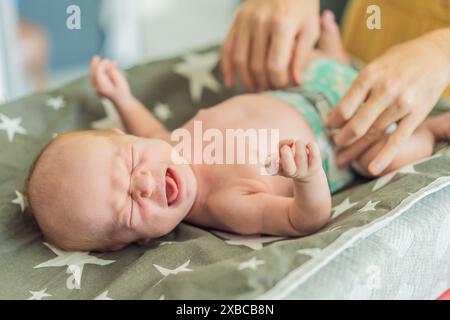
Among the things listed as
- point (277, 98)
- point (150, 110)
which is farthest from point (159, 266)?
point (150, 110)

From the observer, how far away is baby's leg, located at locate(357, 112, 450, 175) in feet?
3.62

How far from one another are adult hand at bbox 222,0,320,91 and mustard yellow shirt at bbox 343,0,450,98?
198 mm

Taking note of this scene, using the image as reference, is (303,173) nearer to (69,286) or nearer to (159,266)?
(159,266)

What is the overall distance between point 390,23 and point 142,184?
712 millimetres

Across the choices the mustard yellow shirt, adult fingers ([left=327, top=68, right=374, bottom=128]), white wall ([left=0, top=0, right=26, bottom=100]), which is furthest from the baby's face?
white wall ([left=0, top=0, right=26, bottom=100])

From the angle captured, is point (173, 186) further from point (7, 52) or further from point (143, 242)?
point (7, 52)

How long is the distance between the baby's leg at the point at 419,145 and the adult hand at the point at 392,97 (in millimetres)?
44

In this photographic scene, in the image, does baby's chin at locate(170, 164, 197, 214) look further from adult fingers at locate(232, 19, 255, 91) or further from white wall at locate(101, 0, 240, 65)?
white wall at locate(101, 0, 240, 65)

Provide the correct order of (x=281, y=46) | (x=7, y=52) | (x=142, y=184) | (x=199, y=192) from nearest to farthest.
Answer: (x=142, y=184)
(x=199, y=192)
(x=281, y=46)
(x=7, y=52)

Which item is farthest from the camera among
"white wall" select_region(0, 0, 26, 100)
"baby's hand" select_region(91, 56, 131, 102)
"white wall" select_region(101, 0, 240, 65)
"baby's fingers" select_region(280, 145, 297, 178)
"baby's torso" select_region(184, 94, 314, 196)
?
"white wall" select_region(101, 0, 240, 65)

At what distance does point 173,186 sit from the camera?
39.1 inches

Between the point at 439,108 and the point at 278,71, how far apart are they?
0.31 meters

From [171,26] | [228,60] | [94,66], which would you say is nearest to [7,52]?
[94,66]
